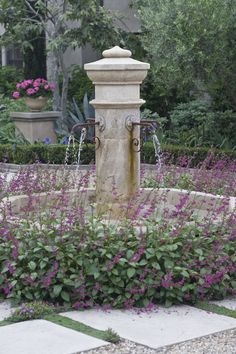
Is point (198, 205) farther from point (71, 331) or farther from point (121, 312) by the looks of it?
Answer: point (71, 331)

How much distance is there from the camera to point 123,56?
725 cm

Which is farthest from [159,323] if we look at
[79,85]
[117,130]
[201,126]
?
[79,85]

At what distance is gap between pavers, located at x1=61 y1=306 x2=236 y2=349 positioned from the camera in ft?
17.0

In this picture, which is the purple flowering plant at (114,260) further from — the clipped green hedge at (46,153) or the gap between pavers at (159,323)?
the clipped green hedge at (46,153)

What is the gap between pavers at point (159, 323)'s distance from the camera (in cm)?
517

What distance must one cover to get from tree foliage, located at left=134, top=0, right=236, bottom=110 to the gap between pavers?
8057 mm

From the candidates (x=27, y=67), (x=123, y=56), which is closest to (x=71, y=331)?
(x=123, y=56)

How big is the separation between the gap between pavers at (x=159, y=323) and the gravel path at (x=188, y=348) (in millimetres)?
53

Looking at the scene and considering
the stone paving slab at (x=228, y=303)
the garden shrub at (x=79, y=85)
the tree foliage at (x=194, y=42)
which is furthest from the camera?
the garden shrub at (x=79, y=85)

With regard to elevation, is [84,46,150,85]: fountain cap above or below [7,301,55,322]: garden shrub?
above

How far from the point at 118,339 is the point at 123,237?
112cm

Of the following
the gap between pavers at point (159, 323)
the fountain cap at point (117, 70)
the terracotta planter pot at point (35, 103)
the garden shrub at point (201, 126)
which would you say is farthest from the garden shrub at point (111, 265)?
the terracotta planter pot at point (35, 103)

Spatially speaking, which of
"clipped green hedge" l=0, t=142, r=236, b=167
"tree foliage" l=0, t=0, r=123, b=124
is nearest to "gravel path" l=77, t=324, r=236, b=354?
"clipped green hedge" l=0, t=142, r=236, b=167

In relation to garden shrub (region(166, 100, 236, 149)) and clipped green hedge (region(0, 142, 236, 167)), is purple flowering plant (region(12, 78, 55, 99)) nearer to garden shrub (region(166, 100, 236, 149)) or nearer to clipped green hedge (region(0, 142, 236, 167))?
clipped green hedge (region(0, 142, 236, 167))
